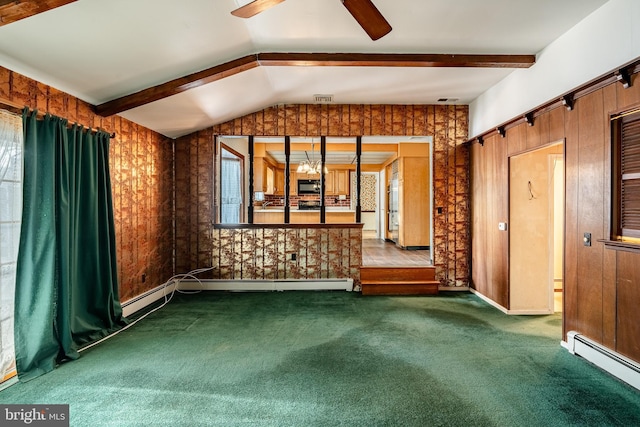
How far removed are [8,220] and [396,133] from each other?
4.48 metres

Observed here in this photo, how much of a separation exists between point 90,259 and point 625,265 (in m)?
4.53

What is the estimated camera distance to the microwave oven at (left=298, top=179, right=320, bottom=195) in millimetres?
10250

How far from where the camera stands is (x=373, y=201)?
1071 centimetres

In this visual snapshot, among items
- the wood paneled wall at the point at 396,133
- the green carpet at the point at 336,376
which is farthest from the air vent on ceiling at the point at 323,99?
the green carpet at the point at 336,376

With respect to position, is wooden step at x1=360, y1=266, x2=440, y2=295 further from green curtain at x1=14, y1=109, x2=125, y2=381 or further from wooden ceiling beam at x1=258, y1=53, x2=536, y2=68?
green curtain at x1=14, y1=109, x2=125, y2=381

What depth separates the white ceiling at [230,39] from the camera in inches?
89.2

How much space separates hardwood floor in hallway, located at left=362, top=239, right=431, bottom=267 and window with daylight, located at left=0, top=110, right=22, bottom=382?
409 cm

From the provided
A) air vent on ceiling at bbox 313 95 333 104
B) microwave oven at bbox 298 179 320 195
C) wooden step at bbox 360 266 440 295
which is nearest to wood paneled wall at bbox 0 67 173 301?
air vent on ceiling at bbox 313 95 333 104

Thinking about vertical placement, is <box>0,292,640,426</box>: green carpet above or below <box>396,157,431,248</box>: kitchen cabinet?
below

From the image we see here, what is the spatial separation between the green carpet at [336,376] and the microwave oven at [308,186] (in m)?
6.89

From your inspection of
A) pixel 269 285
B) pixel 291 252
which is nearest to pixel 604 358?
pixel 291 252

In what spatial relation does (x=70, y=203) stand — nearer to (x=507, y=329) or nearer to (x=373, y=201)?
(x=507, y=329)

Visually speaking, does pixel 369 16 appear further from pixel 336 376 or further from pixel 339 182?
pixel 339 182

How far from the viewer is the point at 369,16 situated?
2.02 meters
